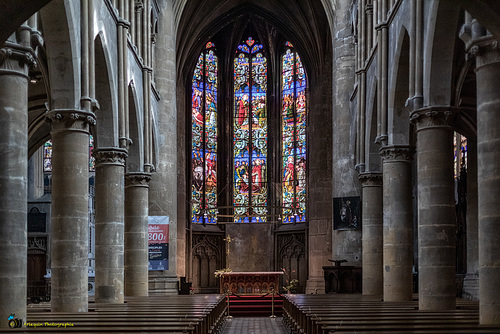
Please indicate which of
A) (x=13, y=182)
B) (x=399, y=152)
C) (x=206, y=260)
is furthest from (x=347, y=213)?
(x=13, y=182)

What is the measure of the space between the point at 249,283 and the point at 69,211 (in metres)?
15.6

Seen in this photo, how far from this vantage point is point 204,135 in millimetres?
45031

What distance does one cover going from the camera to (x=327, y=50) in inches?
1607

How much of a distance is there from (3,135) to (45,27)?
442 cm

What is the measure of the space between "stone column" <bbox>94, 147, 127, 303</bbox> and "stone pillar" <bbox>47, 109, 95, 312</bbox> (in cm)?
477

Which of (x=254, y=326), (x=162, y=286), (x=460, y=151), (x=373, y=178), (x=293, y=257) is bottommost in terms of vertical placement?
(x=254, y=326)

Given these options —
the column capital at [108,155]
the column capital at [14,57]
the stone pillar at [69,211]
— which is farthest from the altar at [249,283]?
the column capital at [14,57]

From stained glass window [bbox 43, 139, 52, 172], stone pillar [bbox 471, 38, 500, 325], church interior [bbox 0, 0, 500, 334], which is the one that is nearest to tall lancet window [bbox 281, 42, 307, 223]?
church interior [bbox 0, 0, 500, 334]

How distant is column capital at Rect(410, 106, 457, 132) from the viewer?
16.7m

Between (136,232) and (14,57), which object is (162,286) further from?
(14,57)

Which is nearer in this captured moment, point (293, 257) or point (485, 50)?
point (485, 50)

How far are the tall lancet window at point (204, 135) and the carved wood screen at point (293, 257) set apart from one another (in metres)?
4.22

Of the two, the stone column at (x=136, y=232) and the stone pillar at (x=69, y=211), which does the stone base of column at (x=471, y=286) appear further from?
the stone pillar at (x=69, y=211)

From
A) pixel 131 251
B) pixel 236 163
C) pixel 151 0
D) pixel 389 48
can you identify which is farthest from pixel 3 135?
pixel 236 163
